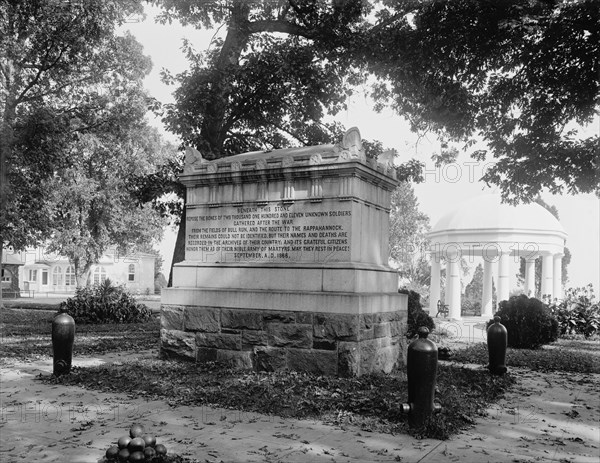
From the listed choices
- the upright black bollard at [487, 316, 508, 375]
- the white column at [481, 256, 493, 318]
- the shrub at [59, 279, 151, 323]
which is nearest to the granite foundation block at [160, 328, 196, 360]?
the upright black bollard at [487, 316, 508, 375]

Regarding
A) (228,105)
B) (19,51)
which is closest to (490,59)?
(228,105)

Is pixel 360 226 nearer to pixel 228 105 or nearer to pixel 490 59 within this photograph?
pixel 228 105

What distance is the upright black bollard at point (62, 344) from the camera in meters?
8.45

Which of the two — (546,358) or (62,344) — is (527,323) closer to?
(546,358)

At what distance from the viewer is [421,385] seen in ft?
18.6

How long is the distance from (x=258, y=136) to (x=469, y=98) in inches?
235

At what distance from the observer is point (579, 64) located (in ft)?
46.4

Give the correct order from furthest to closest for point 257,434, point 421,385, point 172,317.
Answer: point 172,317 → point 421,385 → point 257,434

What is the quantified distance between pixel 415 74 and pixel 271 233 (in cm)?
833

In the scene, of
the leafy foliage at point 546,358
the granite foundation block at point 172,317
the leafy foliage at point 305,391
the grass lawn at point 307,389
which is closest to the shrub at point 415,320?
the leafy foliage at point 546,358

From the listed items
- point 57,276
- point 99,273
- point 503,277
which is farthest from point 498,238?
point 57,276

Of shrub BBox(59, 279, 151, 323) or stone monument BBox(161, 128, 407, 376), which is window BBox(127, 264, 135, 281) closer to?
shrub BBox(59, 279, 151, 323)

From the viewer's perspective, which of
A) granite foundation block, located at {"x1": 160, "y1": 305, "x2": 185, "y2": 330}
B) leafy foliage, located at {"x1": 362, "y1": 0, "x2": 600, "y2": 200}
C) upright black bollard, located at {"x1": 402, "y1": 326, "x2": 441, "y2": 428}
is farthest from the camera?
leafy foliage, located at {"x1": 362, "y1": 0, "x2": 600, "y2": 200}

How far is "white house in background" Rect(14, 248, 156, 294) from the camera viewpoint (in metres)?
61.8
